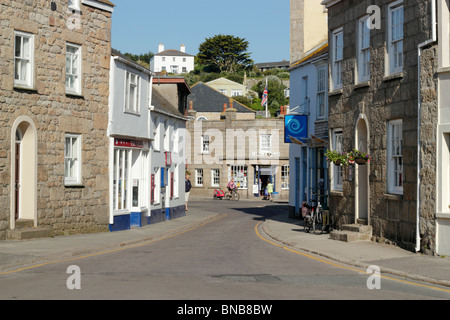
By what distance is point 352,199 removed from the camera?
870 inches

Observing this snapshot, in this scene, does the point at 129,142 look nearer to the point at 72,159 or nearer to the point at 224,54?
the point at 72,159

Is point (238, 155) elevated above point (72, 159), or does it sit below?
above

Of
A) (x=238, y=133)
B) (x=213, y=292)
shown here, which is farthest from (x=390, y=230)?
(x=238, y=133)

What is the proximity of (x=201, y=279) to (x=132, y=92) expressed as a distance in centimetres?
1596

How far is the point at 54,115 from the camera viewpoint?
2184 cm

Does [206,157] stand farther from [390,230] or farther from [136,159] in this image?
[390,230]

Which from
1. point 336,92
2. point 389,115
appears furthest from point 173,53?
point 389,115

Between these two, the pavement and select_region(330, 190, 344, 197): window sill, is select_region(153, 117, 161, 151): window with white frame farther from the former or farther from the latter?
select_region(330, 190, 344, 197): window sill

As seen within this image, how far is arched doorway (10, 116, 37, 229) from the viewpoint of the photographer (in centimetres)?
2064

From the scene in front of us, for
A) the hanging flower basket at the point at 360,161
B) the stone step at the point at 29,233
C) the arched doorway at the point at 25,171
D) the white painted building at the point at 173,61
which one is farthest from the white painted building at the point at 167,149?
the white painted building at the point at 173,61

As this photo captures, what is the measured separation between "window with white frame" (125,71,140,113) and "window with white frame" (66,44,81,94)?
3.36m

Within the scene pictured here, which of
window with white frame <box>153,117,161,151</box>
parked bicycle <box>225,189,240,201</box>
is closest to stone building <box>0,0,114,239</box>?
window with white frame <box>153,117,161,151</box>
